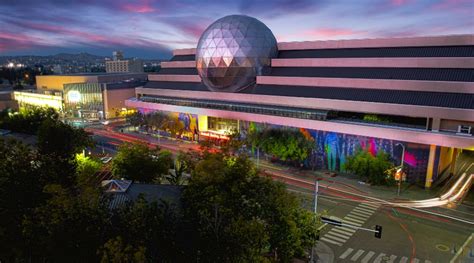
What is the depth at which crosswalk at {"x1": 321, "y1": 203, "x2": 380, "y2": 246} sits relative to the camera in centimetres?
3038

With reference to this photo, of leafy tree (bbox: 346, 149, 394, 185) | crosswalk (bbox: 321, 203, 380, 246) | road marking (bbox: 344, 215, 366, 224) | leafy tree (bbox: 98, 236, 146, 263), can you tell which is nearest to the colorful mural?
leafy tree (bbox: 346, 149, 394, 185)

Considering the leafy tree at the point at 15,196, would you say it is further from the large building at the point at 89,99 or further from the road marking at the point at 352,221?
the large building at the point at 89,99

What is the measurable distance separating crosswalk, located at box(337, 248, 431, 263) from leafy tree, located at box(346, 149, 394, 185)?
1858 centimetres

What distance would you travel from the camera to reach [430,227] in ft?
108

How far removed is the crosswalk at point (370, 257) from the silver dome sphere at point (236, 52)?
142ft

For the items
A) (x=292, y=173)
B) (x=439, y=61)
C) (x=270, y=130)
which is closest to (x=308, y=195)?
(x=292, y=173)

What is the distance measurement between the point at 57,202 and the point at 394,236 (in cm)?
2760

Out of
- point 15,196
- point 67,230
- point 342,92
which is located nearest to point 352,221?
point 342,92

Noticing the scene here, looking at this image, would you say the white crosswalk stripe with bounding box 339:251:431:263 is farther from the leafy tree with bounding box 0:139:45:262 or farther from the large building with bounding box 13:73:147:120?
the large building with bounding box 13:73:147:120

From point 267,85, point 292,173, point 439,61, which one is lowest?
point 292,173

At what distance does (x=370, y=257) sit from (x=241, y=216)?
48.4ft

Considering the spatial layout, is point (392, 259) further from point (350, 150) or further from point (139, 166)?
point (350, 150)

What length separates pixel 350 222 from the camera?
33938mm

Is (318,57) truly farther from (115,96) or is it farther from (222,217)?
(115,96)
